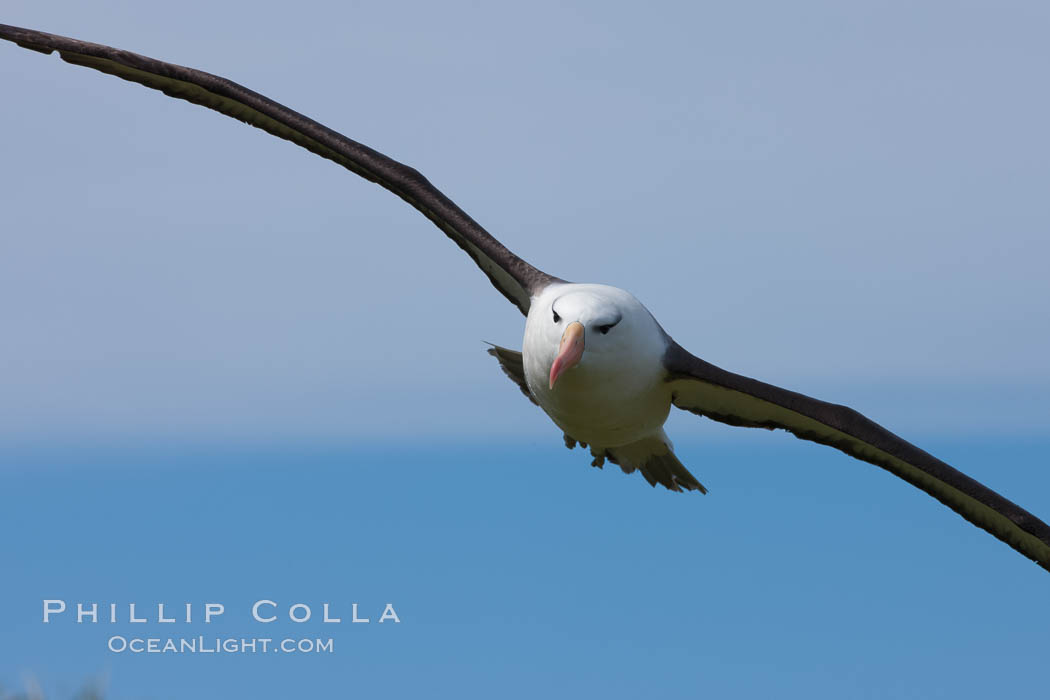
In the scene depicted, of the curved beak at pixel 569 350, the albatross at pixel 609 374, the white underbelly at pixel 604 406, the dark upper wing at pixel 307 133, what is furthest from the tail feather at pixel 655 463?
the curved beak at pixel 569 350

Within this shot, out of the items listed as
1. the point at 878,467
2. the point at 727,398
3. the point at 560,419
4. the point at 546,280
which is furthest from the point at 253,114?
the point at 878,467

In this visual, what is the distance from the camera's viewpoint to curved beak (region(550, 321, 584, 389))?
10617 mm

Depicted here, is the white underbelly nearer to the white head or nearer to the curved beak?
the white head

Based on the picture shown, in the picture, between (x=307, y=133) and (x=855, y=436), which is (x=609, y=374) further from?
(x=307, y=133)

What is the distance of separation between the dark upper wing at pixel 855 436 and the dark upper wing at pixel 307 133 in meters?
1.74

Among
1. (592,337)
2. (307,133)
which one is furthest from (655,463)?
(307,133)

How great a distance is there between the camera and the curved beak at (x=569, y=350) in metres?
10.6

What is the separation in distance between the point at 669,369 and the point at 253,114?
5.26 meters

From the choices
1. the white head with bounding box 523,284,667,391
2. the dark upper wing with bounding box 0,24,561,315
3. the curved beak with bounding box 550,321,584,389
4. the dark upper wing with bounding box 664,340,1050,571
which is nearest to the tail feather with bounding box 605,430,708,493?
the dark upper wing with bounding box 664,340,1050,571

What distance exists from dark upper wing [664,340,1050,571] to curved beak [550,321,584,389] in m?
1.23

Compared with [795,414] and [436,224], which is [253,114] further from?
[795,414]

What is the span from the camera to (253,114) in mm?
13938

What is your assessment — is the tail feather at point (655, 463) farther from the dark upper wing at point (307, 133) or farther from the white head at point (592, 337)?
the white head at point (592, 337)

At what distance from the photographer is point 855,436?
11656mm
